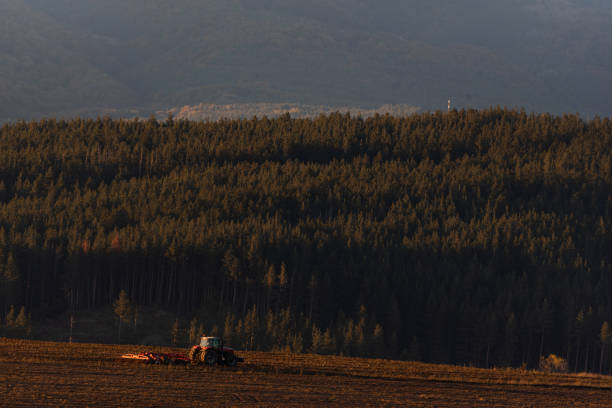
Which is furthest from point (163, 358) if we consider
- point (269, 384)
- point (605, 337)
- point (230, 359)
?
point (605, 337)

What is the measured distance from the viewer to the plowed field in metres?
48.1

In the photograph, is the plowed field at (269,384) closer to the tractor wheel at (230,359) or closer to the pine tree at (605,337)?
the tractor wheel at (230,359)

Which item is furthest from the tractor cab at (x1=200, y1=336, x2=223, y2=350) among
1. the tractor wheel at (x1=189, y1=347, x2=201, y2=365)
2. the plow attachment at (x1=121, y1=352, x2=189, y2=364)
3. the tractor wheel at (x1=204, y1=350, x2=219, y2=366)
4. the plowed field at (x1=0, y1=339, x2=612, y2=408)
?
the plowed field at (x1=0, y1=339, x2=612, y2=408)

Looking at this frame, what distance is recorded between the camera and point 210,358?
202ft

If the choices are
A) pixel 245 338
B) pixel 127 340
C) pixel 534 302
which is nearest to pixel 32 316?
pixel 127 340

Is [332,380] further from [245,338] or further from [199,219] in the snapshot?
[199,219]

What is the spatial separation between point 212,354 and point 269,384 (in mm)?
7959

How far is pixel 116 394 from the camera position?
47906 mm

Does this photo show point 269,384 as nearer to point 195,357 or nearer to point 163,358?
point 195,357

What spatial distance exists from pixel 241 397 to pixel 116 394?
691 centimetres

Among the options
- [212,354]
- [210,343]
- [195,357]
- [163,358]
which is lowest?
[163,358]

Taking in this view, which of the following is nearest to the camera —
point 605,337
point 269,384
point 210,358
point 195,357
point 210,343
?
point 269,384

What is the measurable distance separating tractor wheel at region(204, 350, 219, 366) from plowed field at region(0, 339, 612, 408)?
1000 mm

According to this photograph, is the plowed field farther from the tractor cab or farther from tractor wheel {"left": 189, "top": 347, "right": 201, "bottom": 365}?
the tractor cab
